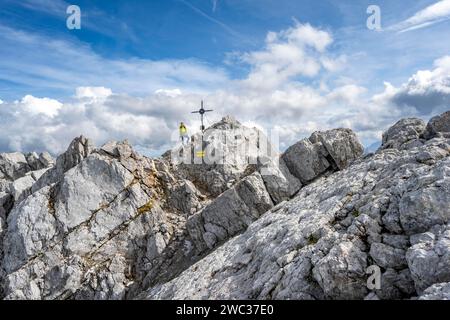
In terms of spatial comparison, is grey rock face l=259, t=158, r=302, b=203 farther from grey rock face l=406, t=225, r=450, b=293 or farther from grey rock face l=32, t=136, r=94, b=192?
grey rock face l=32, t=136, r=94, b=192

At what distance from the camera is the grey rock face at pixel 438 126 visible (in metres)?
37.1

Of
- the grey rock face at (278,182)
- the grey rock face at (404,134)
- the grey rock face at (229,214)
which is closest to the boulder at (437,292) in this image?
the grey rock face at (404,134)

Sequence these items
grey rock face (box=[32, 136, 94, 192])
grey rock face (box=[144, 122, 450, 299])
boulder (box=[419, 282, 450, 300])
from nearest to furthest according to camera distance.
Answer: boulder (box=[419, 282, 450, 300]) < grey rock face (box=[144, 122, 450, 299]) < grey rock face (box=[32, 136, 94, 192])

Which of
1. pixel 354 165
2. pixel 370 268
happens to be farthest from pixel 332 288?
pixel 354 165

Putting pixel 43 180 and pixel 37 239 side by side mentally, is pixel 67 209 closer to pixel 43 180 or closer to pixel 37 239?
pixel 37 239

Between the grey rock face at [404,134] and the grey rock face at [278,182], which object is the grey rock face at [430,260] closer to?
the grey rock face at [404,134]

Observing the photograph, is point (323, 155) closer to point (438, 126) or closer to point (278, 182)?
point (278, 182)

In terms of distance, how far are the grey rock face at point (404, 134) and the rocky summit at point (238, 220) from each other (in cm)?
19

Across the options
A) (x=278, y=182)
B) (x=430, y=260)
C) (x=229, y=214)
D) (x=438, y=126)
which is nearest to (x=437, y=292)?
(x=430, y=260)

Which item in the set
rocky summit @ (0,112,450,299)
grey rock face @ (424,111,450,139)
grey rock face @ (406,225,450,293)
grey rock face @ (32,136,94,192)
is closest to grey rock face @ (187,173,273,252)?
rocky summit @ (0,112,450,299)

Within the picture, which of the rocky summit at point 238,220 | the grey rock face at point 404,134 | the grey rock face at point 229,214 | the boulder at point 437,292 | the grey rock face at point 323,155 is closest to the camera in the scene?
the boulder at point 437,292

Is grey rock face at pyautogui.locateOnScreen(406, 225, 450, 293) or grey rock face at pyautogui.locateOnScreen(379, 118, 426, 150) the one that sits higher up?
grey rock face at pyautogui.locateOnScreen(379, 118, 426, 150)

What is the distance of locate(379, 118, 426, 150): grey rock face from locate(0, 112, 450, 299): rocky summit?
0.62 feet

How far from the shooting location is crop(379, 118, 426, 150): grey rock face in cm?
3838
